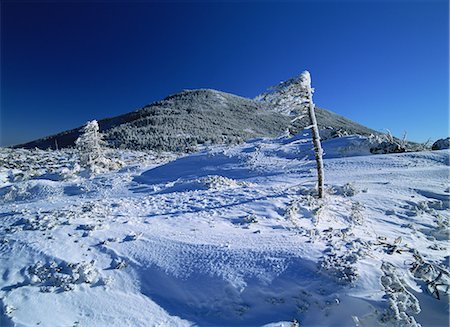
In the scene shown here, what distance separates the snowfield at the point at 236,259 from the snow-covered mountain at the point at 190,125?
20152 mm

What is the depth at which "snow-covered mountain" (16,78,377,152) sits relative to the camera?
213 feet

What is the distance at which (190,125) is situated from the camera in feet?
267

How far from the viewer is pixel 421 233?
9.34m

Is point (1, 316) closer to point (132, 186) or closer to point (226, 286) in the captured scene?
point (226, 286)

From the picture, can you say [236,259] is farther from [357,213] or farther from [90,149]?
[90,149]

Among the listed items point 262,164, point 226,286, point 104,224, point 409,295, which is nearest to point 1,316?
point 104,224

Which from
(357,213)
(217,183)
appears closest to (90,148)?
(217,183)

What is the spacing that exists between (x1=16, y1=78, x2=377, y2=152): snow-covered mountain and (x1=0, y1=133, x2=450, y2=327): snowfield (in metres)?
20.2

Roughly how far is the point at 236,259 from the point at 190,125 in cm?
7597

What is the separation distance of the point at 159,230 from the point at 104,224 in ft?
6.92

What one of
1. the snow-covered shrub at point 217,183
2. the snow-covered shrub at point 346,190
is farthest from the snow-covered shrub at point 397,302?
the snow-covered shrub at point 217,183

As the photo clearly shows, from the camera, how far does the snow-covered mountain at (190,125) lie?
64938mm

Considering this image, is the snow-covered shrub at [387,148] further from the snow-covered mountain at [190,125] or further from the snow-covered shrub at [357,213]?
the snow-covered shrub at [357,213]

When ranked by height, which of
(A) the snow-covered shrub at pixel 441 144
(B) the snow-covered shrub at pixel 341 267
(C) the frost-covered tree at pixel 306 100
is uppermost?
(C) the frost-covered tree at pixel 306 100
